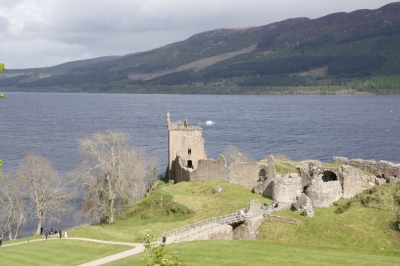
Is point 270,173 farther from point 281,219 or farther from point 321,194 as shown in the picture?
point 281,219

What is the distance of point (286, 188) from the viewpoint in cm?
5116

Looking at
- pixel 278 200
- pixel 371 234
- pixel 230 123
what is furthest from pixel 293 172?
pixel 230 123

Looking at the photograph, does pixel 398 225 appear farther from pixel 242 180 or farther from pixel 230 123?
pixel 230 123

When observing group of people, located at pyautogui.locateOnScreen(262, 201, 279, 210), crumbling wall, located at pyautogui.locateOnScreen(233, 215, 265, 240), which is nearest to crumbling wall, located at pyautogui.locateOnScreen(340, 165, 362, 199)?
group of people, located at pyautogui.locateOnScreen(262, 201, 279, 210)

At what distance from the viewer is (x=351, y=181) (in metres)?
49.8

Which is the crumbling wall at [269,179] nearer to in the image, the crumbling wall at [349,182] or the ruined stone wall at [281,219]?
the crumbling wall at [349,182]

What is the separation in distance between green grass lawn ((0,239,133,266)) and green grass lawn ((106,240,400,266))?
4.06m

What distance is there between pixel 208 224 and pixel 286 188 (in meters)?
10.6

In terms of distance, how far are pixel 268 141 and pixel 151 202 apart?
8767cm

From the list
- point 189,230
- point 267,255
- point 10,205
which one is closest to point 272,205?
point 189,230

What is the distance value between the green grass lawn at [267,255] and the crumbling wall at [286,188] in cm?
1398

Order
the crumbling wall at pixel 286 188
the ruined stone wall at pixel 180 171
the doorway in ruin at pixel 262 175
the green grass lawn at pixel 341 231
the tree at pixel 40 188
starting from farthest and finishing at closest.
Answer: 1. the ruined stone wall at pixel 180 171
2. the tree at pixel 40 188
3. the doorway in ruin at pixel 262 175
4. the crumbling wall at pixel 286 188
5. the green grass lawn at pixel 341 231

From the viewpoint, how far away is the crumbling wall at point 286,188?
5112 centimetres

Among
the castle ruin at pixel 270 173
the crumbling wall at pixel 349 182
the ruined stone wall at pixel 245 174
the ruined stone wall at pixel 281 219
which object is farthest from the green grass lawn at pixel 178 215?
the crumbling wall at pixel 349 182
